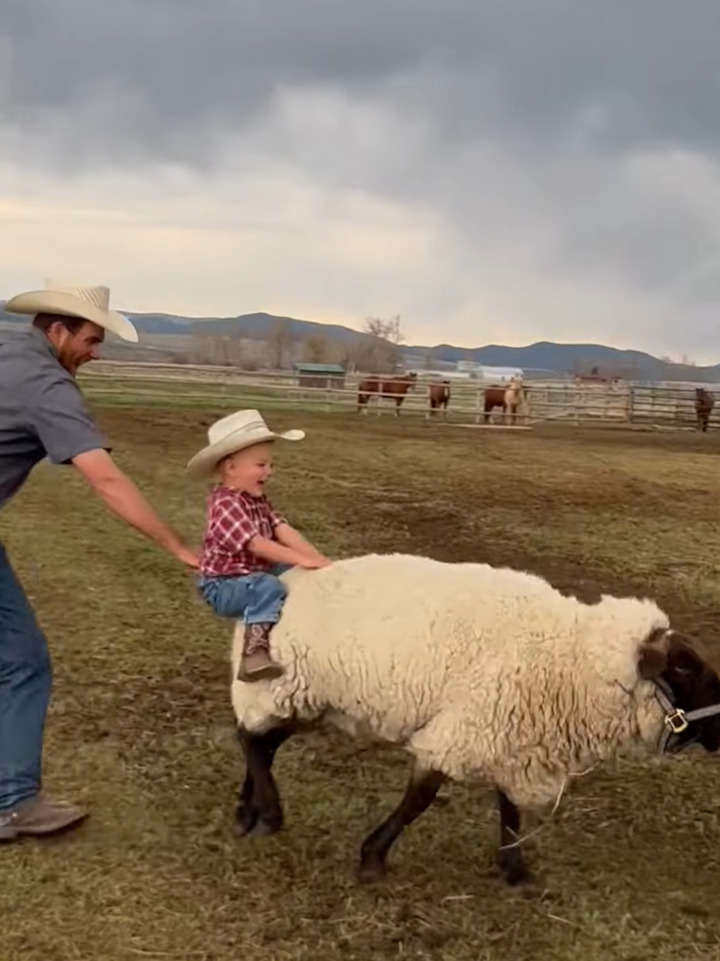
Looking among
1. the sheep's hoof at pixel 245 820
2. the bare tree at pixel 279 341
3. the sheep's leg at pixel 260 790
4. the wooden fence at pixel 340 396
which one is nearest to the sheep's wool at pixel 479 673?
the sheep's leg at pixel 260 790

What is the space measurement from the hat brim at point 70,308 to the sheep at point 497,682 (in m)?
1.14

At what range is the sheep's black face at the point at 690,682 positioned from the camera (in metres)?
3.82

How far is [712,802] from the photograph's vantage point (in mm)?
4656

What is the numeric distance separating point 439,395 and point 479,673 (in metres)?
24.0

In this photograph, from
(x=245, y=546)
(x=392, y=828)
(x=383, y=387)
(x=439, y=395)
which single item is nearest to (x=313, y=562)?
(x=245, y=546)

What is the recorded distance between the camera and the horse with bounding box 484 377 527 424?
87.2ft

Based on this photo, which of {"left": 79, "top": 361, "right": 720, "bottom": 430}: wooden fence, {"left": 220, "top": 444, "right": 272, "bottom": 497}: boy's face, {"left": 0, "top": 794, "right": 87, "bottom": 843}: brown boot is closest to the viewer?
{"left": 0, "top": 794, "right": 87, "bottom": 843}: brown boot

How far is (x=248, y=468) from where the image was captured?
4105mm

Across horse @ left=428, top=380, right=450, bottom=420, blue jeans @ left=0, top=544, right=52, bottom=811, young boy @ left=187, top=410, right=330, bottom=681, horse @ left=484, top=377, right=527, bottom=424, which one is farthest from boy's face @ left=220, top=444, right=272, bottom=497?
horse @ left=428, top=380, right=450, bottom=420

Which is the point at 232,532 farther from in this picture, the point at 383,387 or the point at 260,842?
the point at 383,387

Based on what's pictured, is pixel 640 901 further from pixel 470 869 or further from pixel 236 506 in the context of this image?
pixel 236 506

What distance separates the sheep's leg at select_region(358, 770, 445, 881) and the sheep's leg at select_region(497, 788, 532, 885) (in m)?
0.25

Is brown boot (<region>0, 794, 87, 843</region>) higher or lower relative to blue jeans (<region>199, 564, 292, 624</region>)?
lower

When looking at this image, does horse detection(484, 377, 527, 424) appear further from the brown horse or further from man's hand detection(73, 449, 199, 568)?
man's hand detection(73, 449, 199, 568)
